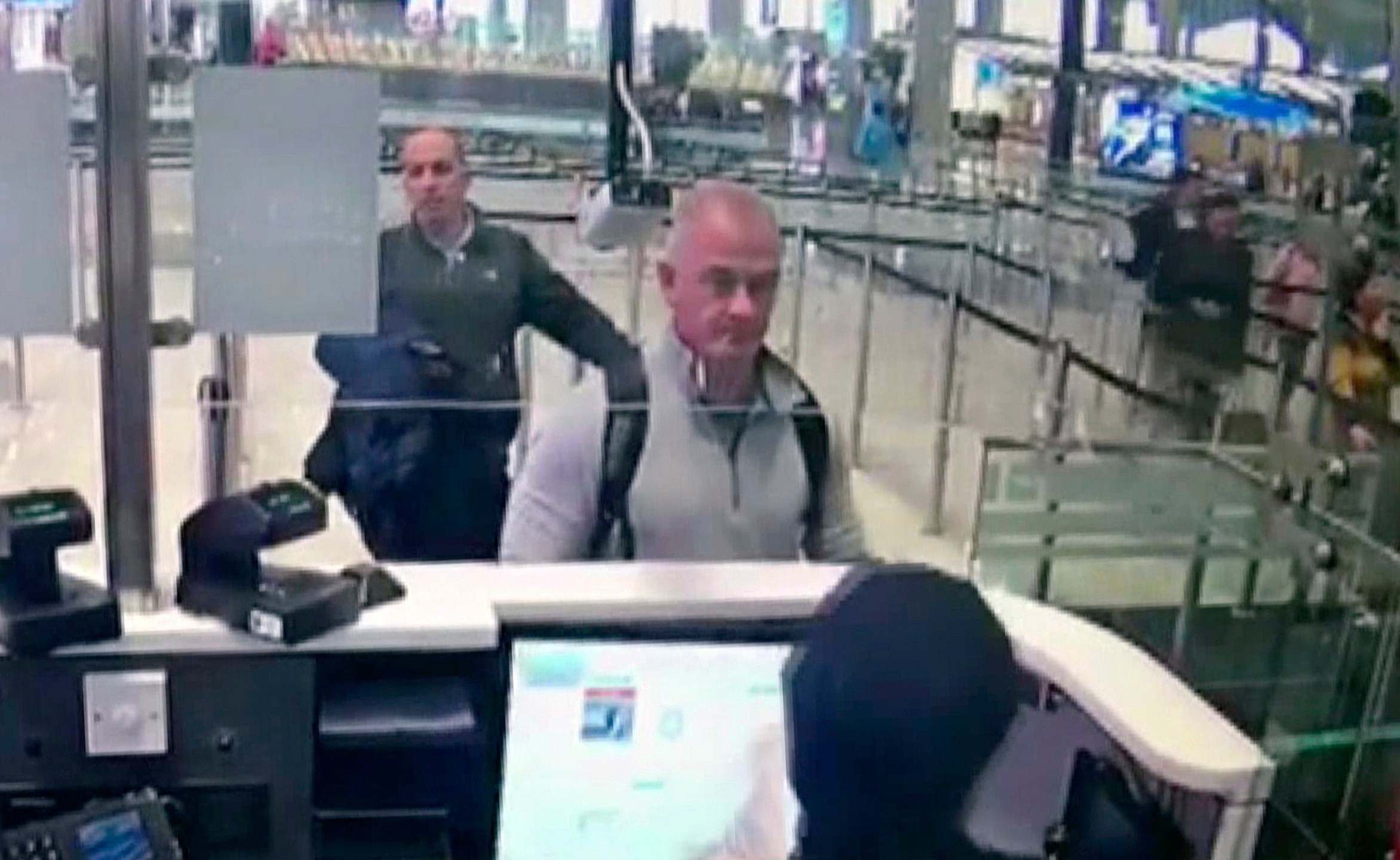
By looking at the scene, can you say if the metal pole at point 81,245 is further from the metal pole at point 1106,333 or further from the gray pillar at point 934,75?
the gray pillar at point 934,75

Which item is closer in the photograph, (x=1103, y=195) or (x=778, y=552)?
(x=778, y=552)

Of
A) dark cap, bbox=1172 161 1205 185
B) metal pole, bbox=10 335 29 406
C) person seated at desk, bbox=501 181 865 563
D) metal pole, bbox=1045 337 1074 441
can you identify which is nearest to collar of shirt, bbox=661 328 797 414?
person seated at desk, bbox=501 181 865 563

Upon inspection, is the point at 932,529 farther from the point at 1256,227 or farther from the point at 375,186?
the point at 375,186

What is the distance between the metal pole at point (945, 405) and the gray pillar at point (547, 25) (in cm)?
181

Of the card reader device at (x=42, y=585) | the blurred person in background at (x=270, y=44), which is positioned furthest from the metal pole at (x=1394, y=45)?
the card reader device at (x=42, y=585)

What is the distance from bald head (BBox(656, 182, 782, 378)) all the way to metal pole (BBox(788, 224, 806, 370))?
314mm

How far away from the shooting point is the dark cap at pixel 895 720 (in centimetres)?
110

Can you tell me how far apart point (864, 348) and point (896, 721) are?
5.16 meters

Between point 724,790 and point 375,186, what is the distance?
77 cm

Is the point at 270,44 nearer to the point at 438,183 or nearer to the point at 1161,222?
the point at 438,183

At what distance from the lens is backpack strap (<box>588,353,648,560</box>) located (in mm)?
2346

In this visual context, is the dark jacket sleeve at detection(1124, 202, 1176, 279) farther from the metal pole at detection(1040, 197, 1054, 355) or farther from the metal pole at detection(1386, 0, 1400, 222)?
the metal pole at detection(1386, 0, 1400, 222)

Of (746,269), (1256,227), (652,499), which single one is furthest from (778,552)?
(1256,227)

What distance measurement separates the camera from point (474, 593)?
1.80m
